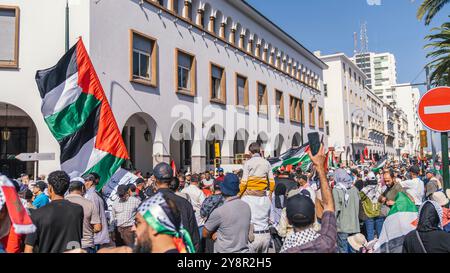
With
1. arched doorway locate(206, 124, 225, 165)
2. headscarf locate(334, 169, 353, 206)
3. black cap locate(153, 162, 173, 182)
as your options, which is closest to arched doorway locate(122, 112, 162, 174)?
arched doorway locate(206, 124, 225, 165)

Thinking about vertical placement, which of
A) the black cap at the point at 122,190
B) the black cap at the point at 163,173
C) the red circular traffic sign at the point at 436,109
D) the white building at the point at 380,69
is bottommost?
the black cap at the point at 122,190

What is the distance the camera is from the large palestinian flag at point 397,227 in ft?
15.8

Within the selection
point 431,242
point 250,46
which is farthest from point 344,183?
point 250,46

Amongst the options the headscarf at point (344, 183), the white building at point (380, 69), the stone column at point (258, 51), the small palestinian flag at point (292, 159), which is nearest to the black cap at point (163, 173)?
the headscarf at point (344, 183)

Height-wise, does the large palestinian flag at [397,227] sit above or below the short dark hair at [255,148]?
below

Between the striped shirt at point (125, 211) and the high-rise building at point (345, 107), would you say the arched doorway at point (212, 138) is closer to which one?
the striped shirt at point (125, 211)

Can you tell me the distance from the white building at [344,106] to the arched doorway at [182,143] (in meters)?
31.1

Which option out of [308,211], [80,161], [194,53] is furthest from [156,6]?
[308,211]

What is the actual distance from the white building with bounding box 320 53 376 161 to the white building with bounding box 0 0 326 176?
24.0m

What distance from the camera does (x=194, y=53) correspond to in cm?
2192

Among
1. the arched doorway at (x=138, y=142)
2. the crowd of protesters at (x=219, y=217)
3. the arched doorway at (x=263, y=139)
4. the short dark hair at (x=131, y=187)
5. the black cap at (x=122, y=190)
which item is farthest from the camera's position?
the arched doorway at (x=263, y=139)

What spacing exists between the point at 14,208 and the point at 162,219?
129 cm
